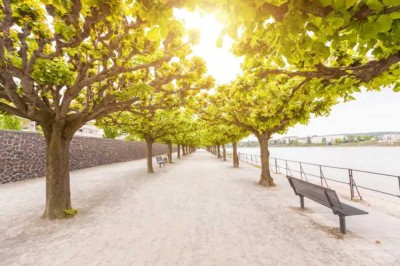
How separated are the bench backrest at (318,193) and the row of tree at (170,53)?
224 cm

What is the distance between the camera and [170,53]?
237 inches

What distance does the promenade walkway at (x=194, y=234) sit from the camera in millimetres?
4371

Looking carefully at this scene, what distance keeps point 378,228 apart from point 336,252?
2100 mm

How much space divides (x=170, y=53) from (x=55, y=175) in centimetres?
498

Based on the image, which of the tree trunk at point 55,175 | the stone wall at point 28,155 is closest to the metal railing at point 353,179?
the tree trunk at point 55,175

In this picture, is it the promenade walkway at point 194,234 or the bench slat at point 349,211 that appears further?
the bench slat at point 349,211

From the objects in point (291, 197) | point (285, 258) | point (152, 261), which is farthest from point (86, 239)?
point (291, 197)

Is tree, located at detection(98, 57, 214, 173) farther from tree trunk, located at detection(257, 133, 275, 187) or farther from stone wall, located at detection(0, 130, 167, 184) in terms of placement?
stone wall, located at detection(0, 130, 167, 184)

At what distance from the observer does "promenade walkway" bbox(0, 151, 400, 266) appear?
437 cm

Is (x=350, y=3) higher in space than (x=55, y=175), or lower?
higher

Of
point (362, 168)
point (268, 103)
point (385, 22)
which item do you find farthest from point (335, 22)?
point (362, 168)

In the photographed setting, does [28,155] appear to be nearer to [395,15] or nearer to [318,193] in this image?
[318,193]

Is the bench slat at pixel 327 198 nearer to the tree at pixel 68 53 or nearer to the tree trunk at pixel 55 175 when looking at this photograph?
the tree at pixel 68 53

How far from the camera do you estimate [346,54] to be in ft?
16.9
